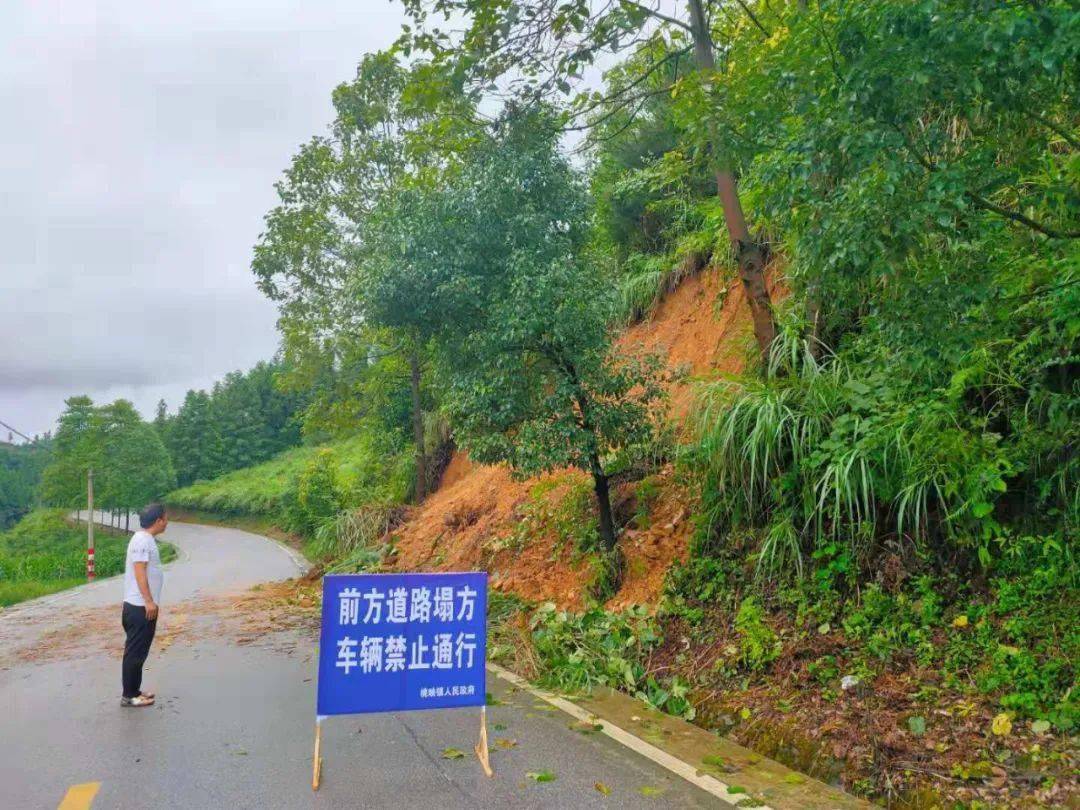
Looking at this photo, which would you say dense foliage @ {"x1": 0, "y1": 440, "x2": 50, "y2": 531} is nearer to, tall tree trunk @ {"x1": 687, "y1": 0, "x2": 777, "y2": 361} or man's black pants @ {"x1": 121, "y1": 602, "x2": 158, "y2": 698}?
man's black pants @ {"x1": 121, "y1": 602, "x2": 158, "y2": 698}

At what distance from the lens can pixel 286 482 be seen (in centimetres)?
4909

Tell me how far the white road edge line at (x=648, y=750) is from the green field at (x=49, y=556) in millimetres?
16151

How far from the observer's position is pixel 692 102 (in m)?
6.16

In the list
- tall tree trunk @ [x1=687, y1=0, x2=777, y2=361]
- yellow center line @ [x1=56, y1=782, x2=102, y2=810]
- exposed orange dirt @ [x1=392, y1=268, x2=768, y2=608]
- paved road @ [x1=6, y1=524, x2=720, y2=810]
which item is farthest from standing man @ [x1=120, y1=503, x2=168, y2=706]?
tall tree trunk @ [x1=687, y1=0, x2=777, y2=361]

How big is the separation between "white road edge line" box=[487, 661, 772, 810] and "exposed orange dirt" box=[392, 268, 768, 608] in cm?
157

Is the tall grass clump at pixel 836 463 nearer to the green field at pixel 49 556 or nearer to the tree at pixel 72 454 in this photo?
the green field at pixel 49 556

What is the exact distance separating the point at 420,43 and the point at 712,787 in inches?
286

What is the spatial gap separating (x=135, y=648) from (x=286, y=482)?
145ft

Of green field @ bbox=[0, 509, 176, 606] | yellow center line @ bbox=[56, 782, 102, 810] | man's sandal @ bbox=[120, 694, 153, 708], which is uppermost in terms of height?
yellow center line @ bbox=[56, 782, 102, 810]

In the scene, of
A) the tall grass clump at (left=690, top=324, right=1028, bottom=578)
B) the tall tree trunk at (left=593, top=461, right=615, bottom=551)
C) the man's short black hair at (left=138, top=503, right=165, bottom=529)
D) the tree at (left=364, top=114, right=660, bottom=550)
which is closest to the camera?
the tall grass clump at (left=690, top=324, right=1028, bottom=578)

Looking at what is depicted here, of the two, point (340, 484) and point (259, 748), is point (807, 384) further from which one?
point (340, 484)

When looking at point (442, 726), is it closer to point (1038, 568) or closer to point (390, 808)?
point (390, 808)

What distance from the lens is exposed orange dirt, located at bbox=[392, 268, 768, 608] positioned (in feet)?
28.0

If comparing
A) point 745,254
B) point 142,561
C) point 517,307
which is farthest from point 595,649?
point 745,254
